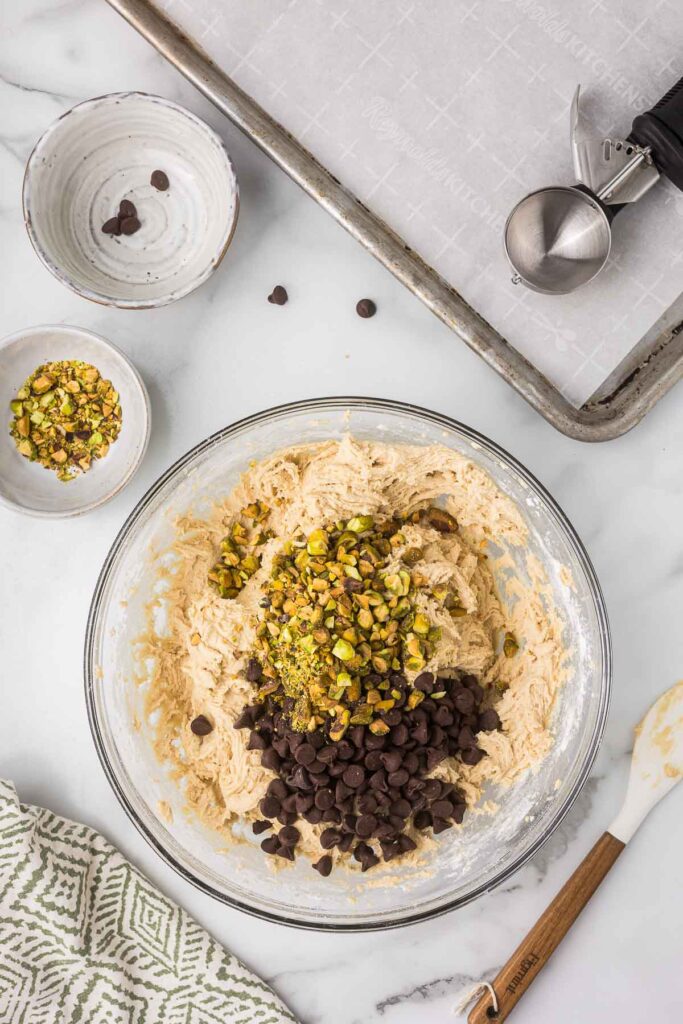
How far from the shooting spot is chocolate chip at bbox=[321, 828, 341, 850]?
78.2 inches

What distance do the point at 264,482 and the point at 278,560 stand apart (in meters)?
0.22

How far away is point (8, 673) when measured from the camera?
7.52ft

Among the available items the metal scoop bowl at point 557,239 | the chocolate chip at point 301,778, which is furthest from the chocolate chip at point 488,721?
the metal scoop bowl at point 557,239

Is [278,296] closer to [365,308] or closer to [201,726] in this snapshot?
[365,308]

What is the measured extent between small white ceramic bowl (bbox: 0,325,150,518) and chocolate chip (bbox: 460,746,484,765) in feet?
3.58

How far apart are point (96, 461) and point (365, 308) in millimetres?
823

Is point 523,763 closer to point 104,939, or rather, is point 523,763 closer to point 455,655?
point 455,655

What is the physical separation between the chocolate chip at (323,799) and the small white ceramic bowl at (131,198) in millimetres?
1258

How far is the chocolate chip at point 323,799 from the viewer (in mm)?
1955

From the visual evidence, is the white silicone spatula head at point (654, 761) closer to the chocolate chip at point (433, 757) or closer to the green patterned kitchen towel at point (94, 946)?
the chocolate chip at point (433, 757)

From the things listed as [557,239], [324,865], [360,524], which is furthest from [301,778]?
[557,239]

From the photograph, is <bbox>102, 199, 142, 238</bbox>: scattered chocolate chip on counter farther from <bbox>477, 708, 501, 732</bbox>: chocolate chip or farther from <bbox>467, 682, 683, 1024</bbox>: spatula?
<bbox>467, 682, 683, 1024</bbox>: spatula

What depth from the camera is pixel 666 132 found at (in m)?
1.87

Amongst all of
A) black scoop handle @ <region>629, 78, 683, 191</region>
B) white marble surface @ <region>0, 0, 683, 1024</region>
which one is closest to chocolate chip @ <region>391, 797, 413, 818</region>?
white marble surface @ <region>0, 0, 683, 1024</region>
